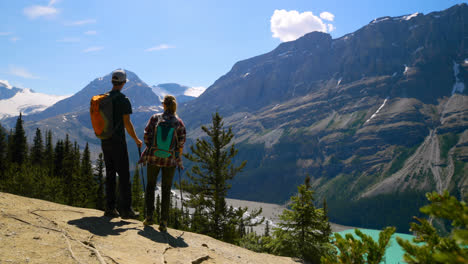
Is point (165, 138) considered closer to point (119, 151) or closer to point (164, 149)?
point (164, 149)

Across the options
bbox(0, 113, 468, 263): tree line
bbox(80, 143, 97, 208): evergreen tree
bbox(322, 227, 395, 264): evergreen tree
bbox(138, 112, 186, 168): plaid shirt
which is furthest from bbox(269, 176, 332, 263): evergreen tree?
bbox(80, 143, 97, 208): evergreen tree

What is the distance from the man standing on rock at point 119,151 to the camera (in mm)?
7332

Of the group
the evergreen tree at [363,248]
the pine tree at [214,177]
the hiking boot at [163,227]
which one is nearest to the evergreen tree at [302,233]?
the hiking boot at [163,227]

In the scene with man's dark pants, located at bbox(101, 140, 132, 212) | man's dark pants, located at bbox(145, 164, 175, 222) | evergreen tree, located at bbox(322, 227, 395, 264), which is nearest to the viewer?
evergreen tree, located at bbox(322, 227, 395, 264)

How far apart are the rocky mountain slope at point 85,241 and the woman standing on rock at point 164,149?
2.84 feet

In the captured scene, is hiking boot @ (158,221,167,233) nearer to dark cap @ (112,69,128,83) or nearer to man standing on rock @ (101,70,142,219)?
man standing on rock @ (101,70,142,219)

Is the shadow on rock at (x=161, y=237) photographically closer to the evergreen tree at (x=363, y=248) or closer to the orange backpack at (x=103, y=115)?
the orange backpack at (x=103, y=115)

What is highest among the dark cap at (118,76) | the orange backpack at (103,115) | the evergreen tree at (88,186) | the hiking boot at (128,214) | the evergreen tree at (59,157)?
the dark cap at (118,76)

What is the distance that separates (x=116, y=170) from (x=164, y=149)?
1476mm

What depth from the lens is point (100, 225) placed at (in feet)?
21.3

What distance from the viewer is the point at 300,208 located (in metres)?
12.2

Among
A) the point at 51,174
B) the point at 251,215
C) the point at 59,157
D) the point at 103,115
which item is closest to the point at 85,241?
the point at 103,115

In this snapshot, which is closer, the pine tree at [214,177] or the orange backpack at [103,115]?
the orange backpack at [103,115]

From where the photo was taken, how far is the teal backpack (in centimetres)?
716
